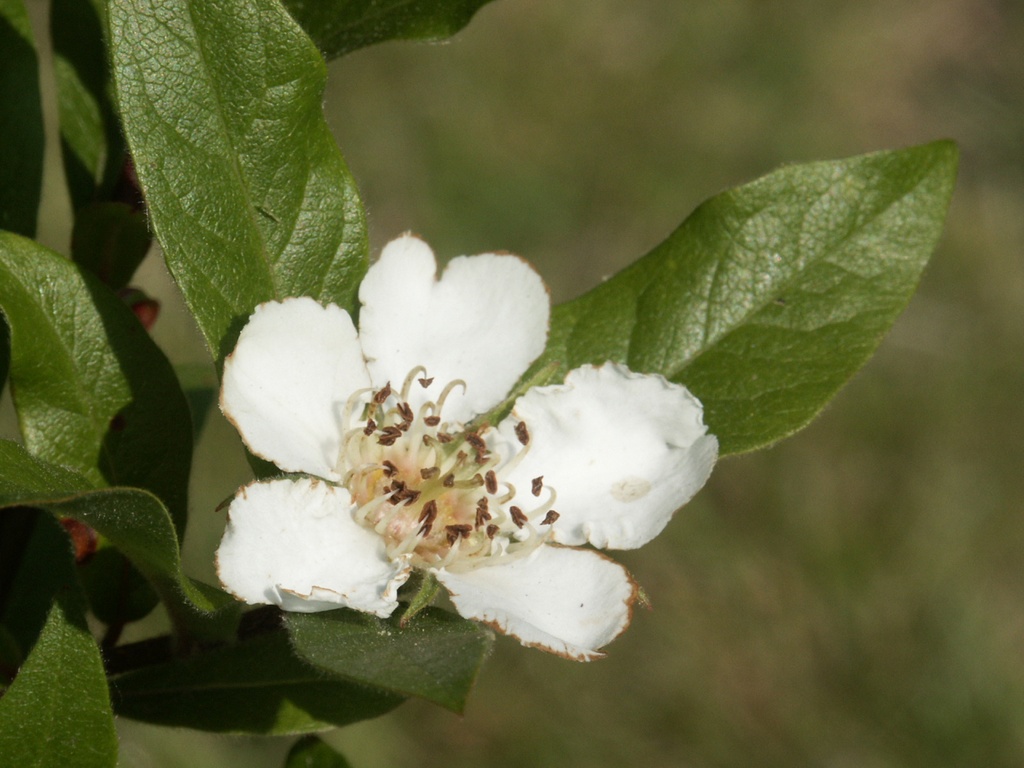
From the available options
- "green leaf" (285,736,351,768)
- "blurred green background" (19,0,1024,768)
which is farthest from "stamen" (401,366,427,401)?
"blurred green background" (19,0,1024,768)

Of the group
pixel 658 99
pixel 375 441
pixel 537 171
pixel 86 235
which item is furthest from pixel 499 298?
pixel 658 99

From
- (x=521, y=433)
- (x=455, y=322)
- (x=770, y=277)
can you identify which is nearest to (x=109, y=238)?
(x=455, y=322)

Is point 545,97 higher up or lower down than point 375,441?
lower down

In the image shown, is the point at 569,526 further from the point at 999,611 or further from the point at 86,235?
the point at 999,611

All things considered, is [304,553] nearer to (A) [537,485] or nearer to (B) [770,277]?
(A) [537,485]

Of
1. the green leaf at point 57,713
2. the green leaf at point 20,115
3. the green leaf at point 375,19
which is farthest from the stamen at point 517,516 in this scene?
the green leaf at point 20,115
